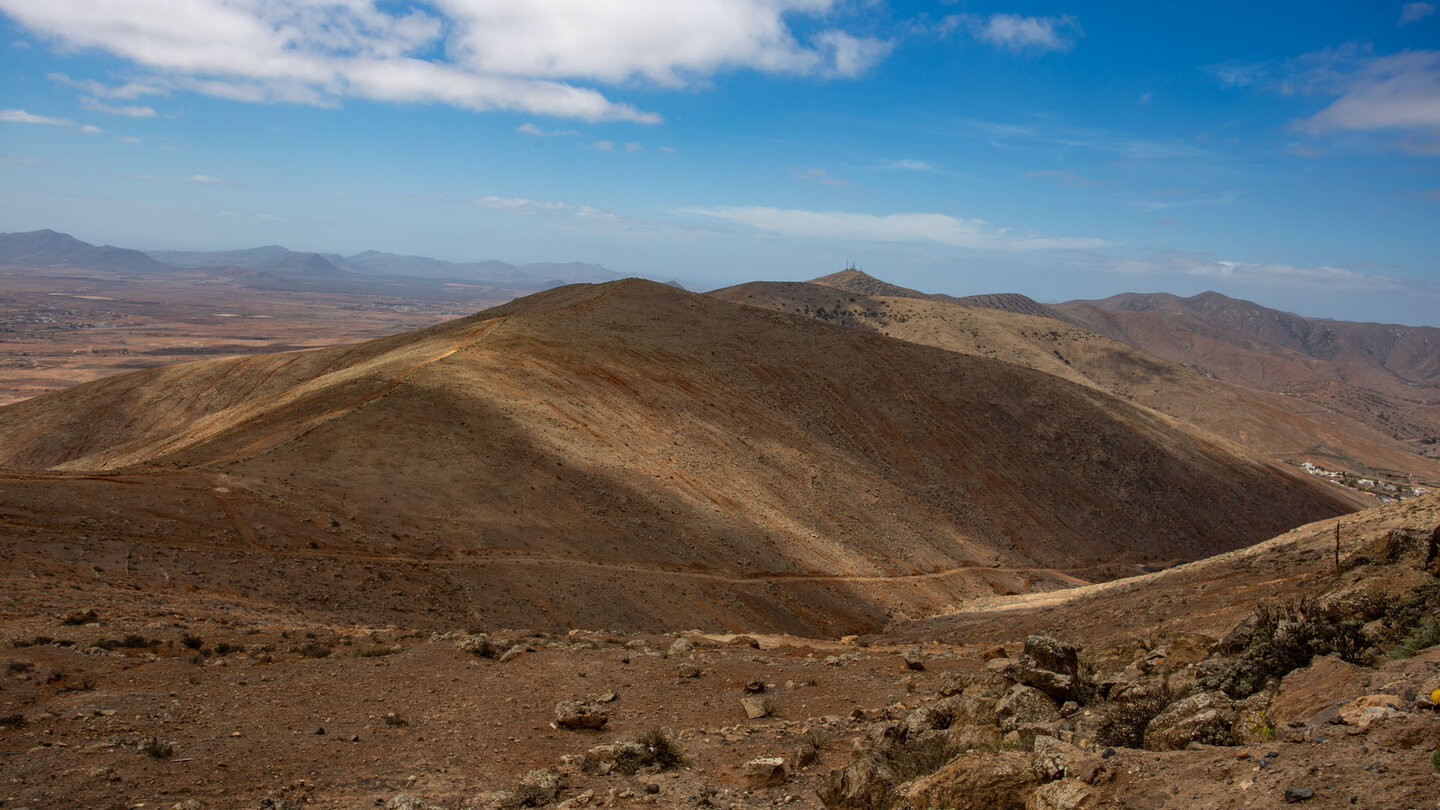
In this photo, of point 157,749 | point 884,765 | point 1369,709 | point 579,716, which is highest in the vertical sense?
point 1369,709

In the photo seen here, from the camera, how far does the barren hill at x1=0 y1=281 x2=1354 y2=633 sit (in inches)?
731

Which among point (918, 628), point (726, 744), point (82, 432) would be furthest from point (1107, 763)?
point (82, 432)

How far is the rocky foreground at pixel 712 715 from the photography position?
20.8ft

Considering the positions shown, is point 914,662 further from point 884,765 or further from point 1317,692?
point 1317,692

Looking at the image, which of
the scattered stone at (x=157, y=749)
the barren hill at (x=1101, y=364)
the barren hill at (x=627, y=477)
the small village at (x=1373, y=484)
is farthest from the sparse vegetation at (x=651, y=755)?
the small village at (x=1373, y=484)

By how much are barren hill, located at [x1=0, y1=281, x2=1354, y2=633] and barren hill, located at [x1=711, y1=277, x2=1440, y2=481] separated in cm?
3324

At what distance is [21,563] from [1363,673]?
2021 cm

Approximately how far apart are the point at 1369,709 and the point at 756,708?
693 centimetres

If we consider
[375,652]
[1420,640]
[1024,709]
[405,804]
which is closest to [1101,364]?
[1420,640]

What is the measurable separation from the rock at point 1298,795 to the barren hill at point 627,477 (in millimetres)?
15990

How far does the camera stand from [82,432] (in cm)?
4303

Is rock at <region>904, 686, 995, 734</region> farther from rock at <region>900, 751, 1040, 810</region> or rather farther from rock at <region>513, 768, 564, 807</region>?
rock at <region>513, 768, 564, 807</region>

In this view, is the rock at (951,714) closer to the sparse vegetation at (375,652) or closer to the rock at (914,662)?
the rock at (914,662)

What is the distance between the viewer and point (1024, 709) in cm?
849
